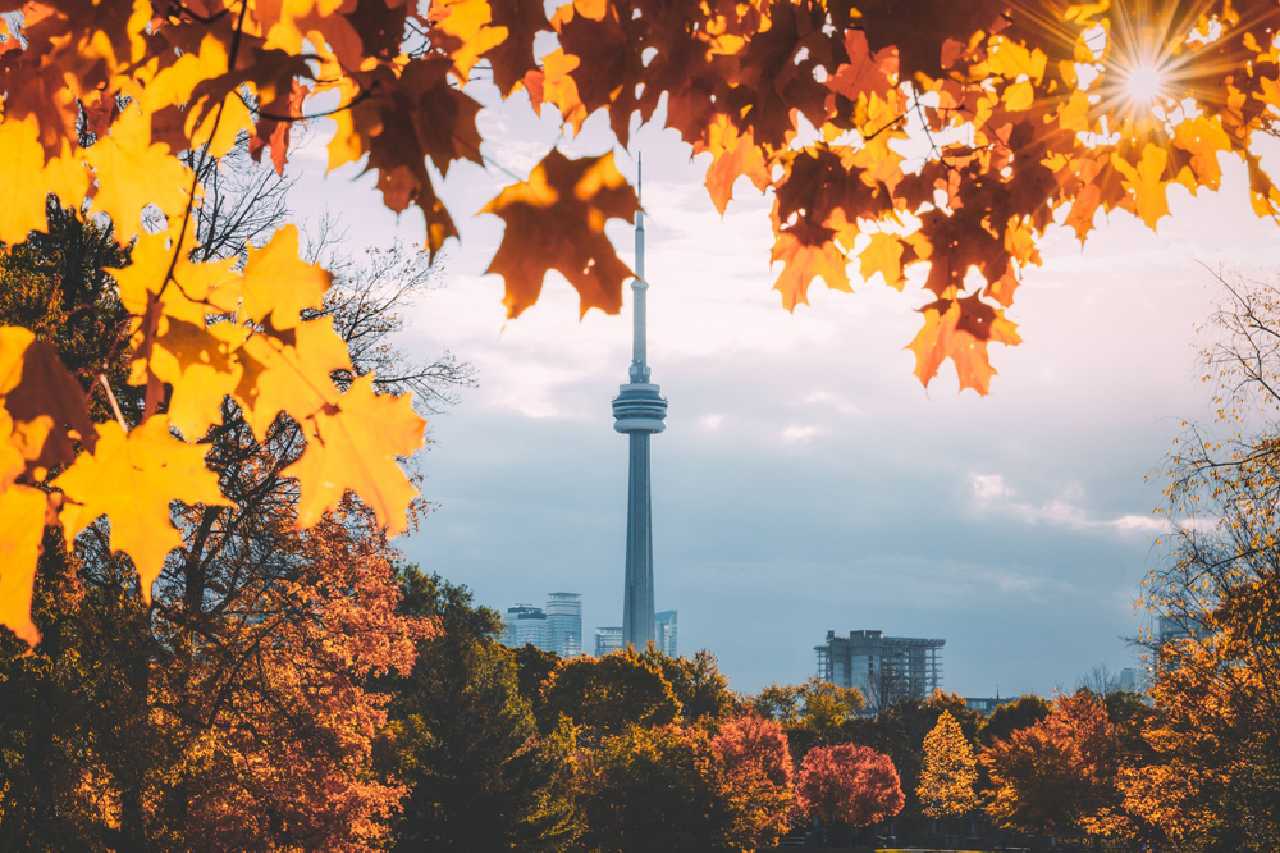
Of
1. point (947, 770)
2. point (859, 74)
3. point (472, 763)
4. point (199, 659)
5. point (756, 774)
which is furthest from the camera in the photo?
point (947, 770)

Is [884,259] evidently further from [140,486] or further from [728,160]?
[140,486]

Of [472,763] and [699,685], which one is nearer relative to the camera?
[472,763]

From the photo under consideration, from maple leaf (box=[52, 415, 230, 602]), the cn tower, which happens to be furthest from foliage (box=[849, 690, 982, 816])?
the cn tower

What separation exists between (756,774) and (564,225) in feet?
134

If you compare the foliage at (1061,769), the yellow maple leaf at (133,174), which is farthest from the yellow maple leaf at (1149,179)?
the foliage at (1061,769)

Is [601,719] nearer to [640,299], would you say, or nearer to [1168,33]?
[1168,33]

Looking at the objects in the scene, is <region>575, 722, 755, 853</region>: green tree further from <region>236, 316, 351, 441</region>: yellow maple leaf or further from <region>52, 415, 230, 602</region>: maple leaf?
<region>52, 415, 230, 602</region>: maple leaf

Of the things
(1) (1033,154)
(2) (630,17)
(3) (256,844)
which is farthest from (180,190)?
(3) (256,844)

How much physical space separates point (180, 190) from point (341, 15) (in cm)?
85

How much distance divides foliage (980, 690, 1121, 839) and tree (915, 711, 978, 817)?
43.6ft

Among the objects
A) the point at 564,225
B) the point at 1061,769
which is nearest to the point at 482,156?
the point at 564,225

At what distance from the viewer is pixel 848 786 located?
55.8 m

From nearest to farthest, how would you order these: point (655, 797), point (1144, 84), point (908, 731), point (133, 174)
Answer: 1. point (133, 174)
2. point (1144, 84)
3. point (655, 797)
4. point (908, 731)

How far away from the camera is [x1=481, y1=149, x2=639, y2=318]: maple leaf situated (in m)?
2.21
